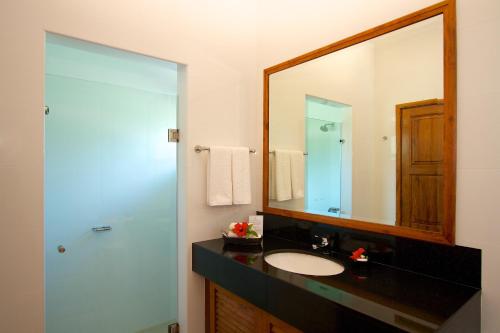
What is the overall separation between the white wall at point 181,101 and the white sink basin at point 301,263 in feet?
1.55

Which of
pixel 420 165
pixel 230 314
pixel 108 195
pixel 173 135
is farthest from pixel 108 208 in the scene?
pixel 420 165

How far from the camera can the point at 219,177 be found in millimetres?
1835

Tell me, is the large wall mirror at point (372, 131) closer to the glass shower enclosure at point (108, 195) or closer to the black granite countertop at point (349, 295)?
the black granite countertop at point (349, 295)

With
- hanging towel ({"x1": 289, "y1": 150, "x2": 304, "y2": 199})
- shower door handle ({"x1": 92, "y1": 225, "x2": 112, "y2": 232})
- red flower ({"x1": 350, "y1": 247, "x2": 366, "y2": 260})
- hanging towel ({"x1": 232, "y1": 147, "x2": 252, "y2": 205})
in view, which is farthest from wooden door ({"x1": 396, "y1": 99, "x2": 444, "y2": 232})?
shower door handle ({"x1": 92, "y1": 225, "x2": 112, "y2": 232})

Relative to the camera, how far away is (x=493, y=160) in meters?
1.10

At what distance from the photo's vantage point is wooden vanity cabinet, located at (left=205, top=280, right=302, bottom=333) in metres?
1.32

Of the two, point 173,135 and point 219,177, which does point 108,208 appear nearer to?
point 173,135

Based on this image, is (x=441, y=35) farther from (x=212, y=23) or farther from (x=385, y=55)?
(x=212, y=23)

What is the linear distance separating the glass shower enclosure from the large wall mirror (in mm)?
1045

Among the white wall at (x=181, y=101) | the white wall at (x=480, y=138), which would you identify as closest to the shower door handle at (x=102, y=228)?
the white wall at (x=181, y=101)

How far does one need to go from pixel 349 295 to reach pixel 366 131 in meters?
0.84

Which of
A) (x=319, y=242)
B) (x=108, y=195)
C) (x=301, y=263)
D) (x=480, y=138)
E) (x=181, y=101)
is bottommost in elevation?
(x=301, y=263)

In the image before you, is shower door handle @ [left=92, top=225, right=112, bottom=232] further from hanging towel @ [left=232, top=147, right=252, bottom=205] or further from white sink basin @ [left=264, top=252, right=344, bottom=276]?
white sink basin @ [left=264, top=252, right=344, bottom=276]

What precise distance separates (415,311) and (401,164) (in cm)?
66
